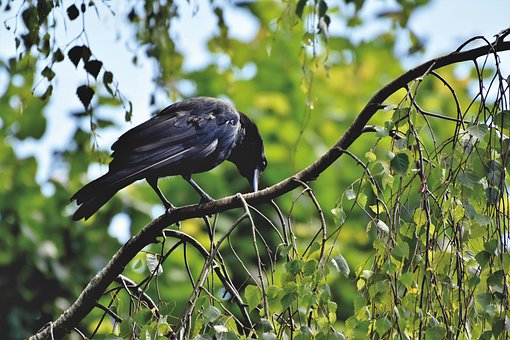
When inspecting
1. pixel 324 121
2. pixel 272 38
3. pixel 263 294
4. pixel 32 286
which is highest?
pixel 272 38

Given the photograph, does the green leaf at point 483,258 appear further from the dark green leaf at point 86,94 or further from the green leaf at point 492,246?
the dark green leaf at point 86,94

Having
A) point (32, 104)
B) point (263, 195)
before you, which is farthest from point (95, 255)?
point (263, 195)

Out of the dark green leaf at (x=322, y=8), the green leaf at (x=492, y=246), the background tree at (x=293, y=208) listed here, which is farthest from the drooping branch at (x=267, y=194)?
the dark green leaf at (x=322, y=8)

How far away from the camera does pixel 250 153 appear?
16.2 ft

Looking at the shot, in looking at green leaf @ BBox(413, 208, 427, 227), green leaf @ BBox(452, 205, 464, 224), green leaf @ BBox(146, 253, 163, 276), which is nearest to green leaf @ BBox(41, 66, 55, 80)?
green leaf @ BBox(146, 253, 163, 276)

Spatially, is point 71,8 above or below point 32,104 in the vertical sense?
above

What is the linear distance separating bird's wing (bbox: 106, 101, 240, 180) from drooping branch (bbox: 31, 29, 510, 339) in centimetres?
49

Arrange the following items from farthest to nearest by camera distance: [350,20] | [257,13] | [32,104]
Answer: [257,13] → [32,104] → [350,20]

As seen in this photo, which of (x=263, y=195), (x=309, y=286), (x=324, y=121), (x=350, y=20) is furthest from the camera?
(x=324, y=121)

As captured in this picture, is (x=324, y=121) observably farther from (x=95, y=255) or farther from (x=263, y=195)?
(x=263, y=195)

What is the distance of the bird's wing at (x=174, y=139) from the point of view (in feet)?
12.1

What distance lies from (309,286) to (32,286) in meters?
4.31

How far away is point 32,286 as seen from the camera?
604 centimetres

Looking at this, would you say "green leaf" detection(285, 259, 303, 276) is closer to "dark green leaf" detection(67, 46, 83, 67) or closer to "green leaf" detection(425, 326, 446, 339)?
"green leaf" detection(425, 326, 446, 339)
